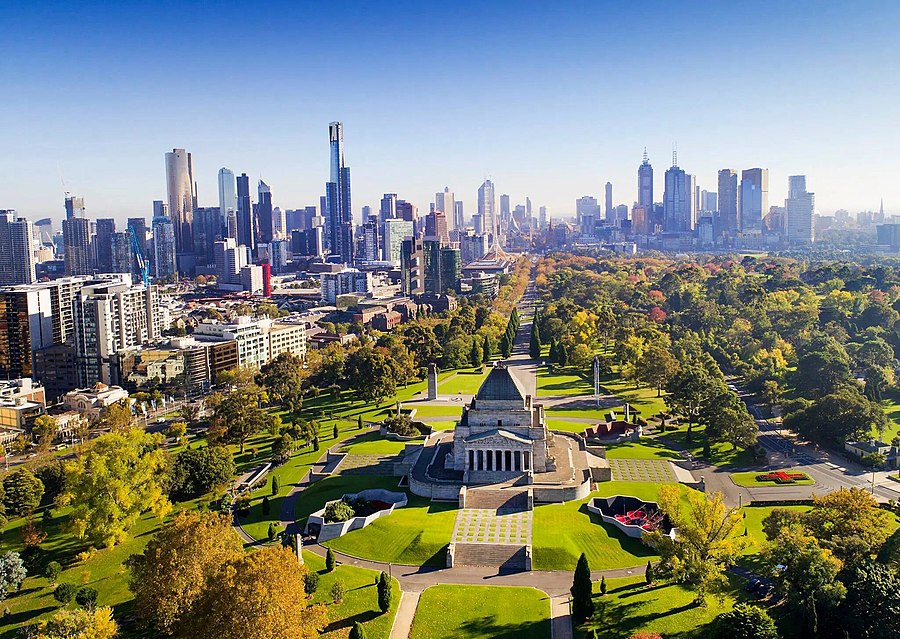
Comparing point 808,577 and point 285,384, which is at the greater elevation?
point 285,384

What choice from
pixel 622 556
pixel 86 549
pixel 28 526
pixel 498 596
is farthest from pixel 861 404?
pixel 28 526

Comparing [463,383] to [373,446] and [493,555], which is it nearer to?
[373,446]

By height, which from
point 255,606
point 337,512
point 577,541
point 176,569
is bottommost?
point 577,541

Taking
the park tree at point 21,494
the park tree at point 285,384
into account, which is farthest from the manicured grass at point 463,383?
the park tree at point 21,494

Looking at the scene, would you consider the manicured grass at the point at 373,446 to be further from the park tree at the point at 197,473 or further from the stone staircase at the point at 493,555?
the stone staircase at the point at 493,555

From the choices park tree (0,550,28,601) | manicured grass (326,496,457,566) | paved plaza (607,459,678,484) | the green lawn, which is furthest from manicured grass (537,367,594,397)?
park tree (0,550,28,601)

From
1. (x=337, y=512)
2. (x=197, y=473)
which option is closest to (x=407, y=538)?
(x=337, y=512)
